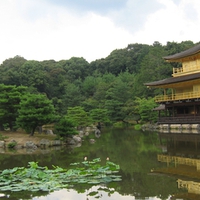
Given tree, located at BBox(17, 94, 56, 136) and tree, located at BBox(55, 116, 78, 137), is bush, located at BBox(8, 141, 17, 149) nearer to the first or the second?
tree, located at BBox(17, 94, 56, 136)

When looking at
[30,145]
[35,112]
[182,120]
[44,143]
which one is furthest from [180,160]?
[182,120]

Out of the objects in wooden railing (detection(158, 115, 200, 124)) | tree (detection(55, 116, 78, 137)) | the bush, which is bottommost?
the bush

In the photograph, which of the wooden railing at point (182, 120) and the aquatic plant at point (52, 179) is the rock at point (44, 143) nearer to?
the aquatic plant at point (52, 179)

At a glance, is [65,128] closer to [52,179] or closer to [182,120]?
[52,179]

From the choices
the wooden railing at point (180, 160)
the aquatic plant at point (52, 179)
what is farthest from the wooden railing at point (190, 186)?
the wooden railing at point (180, 160)

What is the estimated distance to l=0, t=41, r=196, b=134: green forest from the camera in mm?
19533

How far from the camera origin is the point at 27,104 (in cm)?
1917

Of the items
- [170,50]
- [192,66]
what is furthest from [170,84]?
[170,50]

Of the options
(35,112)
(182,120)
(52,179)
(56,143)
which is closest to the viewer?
(52,179)

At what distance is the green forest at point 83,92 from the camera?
19.5 metres

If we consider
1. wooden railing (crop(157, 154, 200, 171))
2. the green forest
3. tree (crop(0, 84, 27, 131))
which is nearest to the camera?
wooden railing (crop(157, 154, 200, 171))

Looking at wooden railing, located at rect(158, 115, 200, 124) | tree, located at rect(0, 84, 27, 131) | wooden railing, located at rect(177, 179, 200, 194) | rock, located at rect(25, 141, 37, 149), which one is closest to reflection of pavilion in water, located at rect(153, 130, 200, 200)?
wooden railing, located at rect(177, 179, 200, 194)

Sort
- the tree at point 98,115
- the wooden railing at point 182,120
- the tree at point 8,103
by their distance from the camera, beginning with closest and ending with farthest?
the tree at point 8,103 < the wooden railing at point 182,120 < the tree at point 98,115

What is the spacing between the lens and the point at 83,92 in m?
56.9
